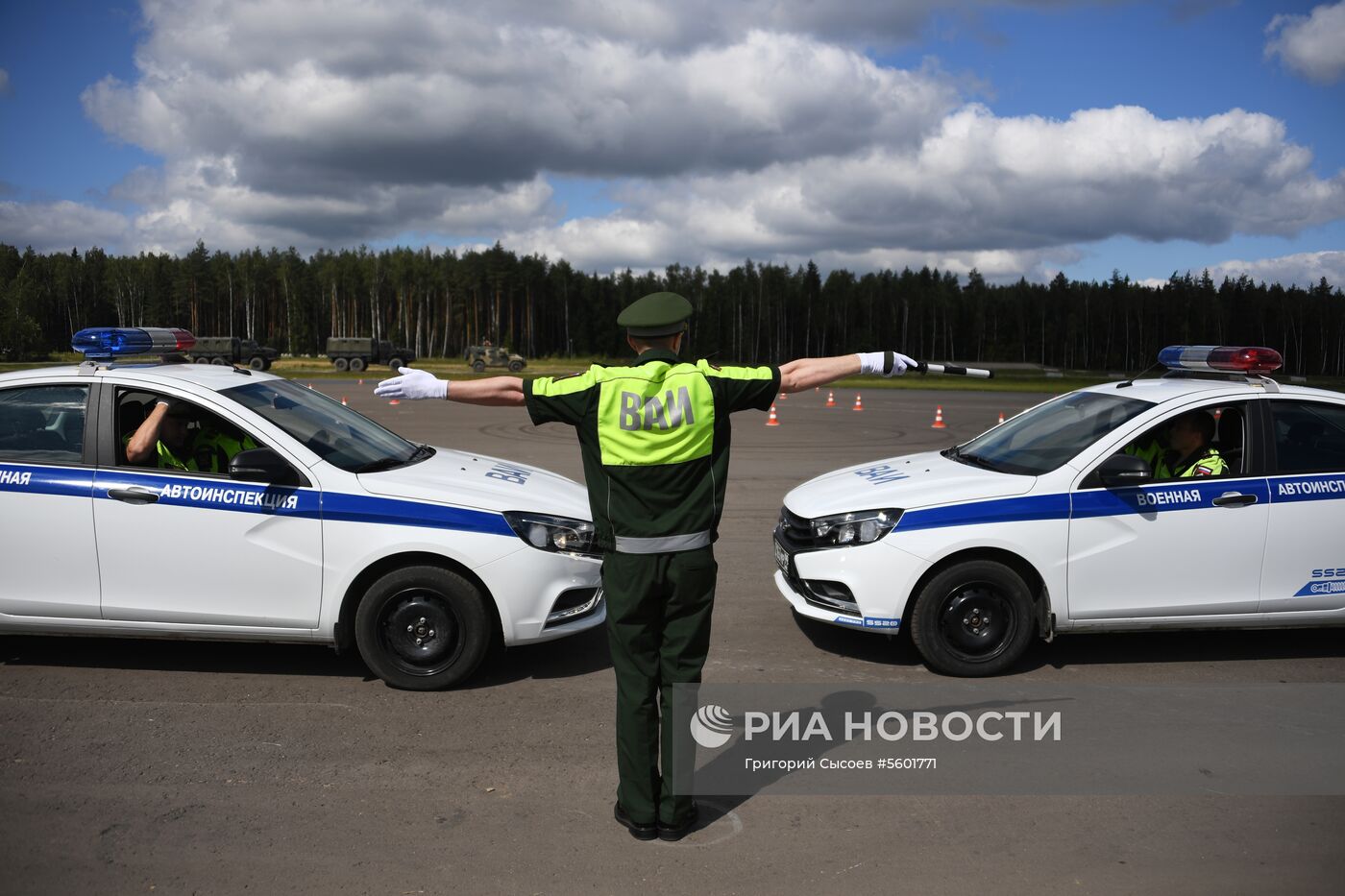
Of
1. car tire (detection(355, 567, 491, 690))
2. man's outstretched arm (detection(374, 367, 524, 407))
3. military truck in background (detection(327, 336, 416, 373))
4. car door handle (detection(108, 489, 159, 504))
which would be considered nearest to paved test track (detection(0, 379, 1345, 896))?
car tire (detection(355, 567, 491, 690))

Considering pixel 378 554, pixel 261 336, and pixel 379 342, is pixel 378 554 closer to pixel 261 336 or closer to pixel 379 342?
pixel 379 342

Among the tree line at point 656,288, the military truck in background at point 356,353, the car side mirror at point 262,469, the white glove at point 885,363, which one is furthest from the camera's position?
the tree line at point 656,288

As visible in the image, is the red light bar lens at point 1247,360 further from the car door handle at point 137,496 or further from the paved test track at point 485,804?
the car door handle at point 137,496

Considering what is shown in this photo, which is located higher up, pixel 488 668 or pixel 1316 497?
pixel 1316 497

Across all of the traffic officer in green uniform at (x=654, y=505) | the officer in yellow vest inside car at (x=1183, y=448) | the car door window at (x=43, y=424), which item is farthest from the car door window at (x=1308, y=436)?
the car door window at (x=43, y=424)

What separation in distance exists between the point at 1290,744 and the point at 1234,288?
128169 mm

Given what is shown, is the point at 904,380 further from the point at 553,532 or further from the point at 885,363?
the point at 885,363

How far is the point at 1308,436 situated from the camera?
5.84 metres

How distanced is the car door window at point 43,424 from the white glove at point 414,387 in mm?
2623

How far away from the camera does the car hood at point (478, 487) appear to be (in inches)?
207

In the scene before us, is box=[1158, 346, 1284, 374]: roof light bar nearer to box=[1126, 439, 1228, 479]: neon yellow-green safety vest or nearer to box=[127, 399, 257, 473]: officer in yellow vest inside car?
box=[1126, 439, 1228, 479]: neon yellow-green safety vest

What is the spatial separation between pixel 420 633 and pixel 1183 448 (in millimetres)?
4721

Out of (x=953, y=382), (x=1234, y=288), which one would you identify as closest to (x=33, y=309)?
(x=953, y=382)

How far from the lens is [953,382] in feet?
185
